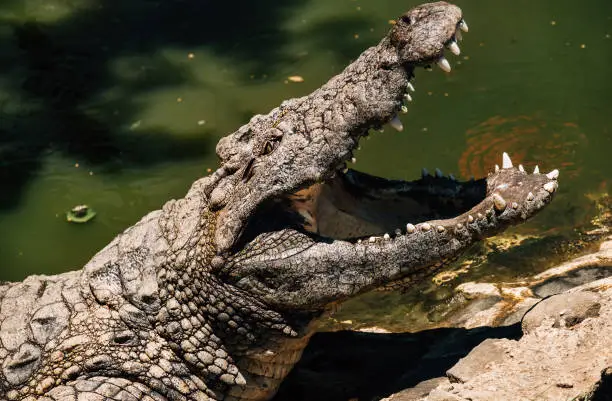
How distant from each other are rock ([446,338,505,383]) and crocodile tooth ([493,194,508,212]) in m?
0.80

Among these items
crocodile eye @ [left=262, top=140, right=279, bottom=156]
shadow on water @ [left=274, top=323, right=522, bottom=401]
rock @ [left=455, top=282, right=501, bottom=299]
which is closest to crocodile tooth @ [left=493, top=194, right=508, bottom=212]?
shadow on water @ [left=274, top=323, right=522, bottom=401]

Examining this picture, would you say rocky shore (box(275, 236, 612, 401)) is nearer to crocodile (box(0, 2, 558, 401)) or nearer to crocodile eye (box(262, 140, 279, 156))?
crocodile (box(0, 2, 558, 401))

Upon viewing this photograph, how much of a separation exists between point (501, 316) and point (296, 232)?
58.2 inches

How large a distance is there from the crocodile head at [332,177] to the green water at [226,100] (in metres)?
1.46

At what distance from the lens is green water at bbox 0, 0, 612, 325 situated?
7465 millimetres

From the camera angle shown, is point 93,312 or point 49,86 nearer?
point 93,312

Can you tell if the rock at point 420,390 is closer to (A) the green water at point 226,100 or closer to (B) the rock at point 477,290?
(B) the rock at point 477,290

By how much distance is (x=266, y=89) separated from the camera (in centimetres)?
860

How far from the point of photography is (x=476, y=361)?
4.76 m

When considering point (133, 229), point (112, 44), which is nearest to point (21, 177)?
point (112, 44)

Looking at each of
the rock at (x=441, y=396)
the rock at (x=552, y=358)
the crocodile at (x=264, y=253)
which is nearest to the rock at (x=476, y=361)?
the rock at (x=552, y=358)

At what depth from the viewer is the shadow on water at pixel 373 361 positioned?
16.8 feet

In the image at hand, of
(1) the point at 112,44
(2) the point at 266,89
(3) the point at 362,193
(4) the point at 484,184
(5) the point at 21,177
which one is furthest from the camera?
(1) the point at 112,44

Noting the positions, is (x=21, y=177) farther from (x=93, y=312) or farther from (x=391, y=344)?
(x=391, y=344)
